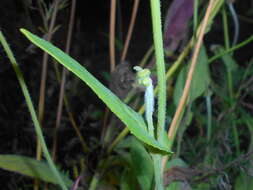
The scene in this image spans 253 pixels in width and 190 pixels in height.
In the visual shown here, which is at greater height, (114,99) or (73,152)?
(114,99)

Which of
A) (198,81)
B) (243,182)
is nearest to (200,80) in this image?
(198,81)

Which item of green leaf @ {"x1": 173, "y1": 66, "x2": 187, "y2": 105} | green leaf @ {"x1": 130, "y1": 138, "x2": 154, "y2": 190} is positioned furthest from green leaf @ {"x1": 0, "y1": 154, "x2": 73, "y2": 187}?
green leaf @ {"x1": 173, "y1": 66, "x2": 187, "y2": 105}

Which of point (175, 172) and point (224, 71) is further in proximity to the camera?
point (224, 71)

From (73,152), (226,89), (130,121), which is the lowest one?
(73,152)

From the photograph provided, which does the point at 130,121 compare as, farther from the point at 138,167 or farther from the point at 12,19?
the point at 12,19

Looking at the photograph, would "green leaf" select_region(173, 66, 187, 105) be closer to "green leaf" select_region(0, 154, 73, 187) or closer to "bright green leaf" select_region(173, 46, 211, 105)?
"bright green leaf" select_region(173, 46, 211, 105)

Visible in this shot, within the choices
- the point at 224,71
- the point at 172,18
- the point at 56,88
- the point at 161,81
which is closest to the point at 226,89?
the point at 224,71
